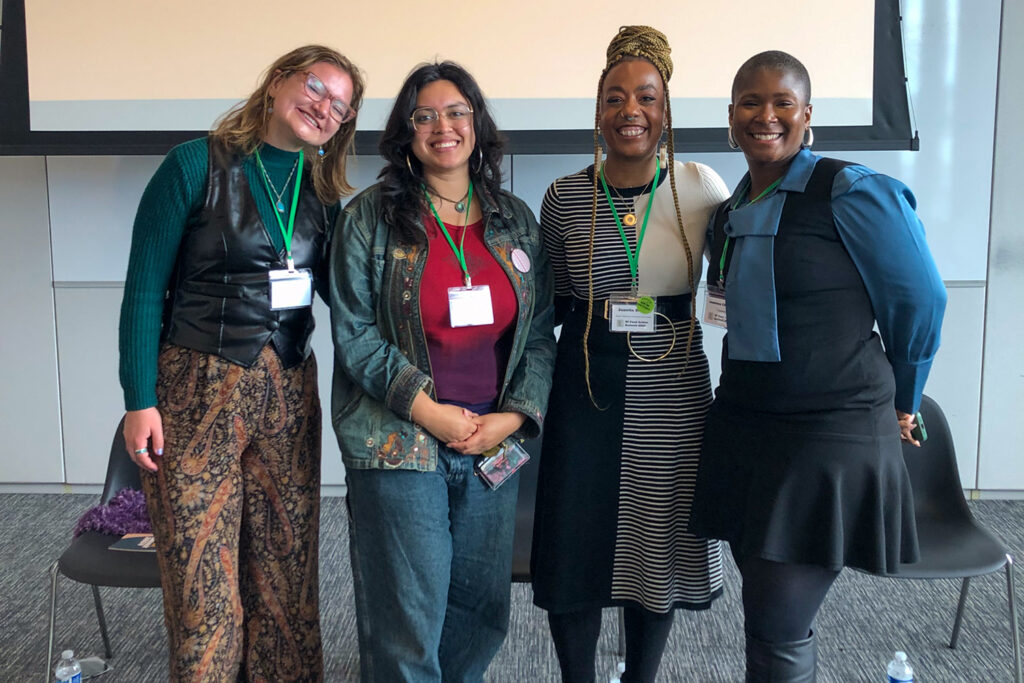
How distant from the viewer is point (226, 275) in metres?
1.64

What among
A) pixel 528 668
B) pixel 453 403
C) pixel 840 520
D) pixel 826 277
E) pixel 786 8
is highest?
pixel 786 8

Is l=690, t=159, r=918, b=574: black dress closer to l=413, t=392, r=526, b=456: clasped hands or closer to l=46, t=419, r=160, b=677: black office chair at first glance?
l=413, t=392, r=526, b=456: clasped hands

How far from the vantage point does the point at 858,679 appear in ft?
7.64

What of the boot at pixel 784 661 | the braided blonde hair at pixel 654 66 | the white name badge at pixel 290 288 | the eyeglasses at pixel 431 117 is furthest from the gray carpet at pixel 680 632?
the eyeglasses at pixel 431 117

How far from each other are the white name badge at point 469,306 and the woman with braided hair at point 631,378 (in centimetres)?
25

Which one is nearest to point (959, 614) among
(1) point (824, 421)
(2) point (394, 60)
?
(1) point (824, 421)

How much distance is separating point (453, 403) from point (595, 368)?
0.33 m

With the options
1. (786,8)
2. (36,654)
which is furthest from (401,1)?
(36,654)

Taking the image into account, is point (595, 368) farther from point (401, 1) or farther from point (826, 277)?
point (401, 1)

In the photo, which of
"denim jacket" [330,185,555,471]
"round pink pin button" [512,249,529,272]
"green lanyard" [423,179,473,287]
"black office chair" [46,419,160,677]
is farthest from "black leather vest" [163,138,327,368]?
"black office chair" [46,419,160,677]

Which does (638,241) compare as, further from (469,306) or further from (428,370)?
(428,370)

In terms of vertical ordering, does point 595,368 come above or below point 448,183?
below

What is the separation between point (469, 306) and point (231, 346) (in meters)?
0.50

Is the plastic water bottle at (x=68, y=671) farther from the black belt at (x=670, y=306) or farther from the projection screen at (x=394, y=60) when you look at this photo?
the projection screen at (x=394, y=60)
